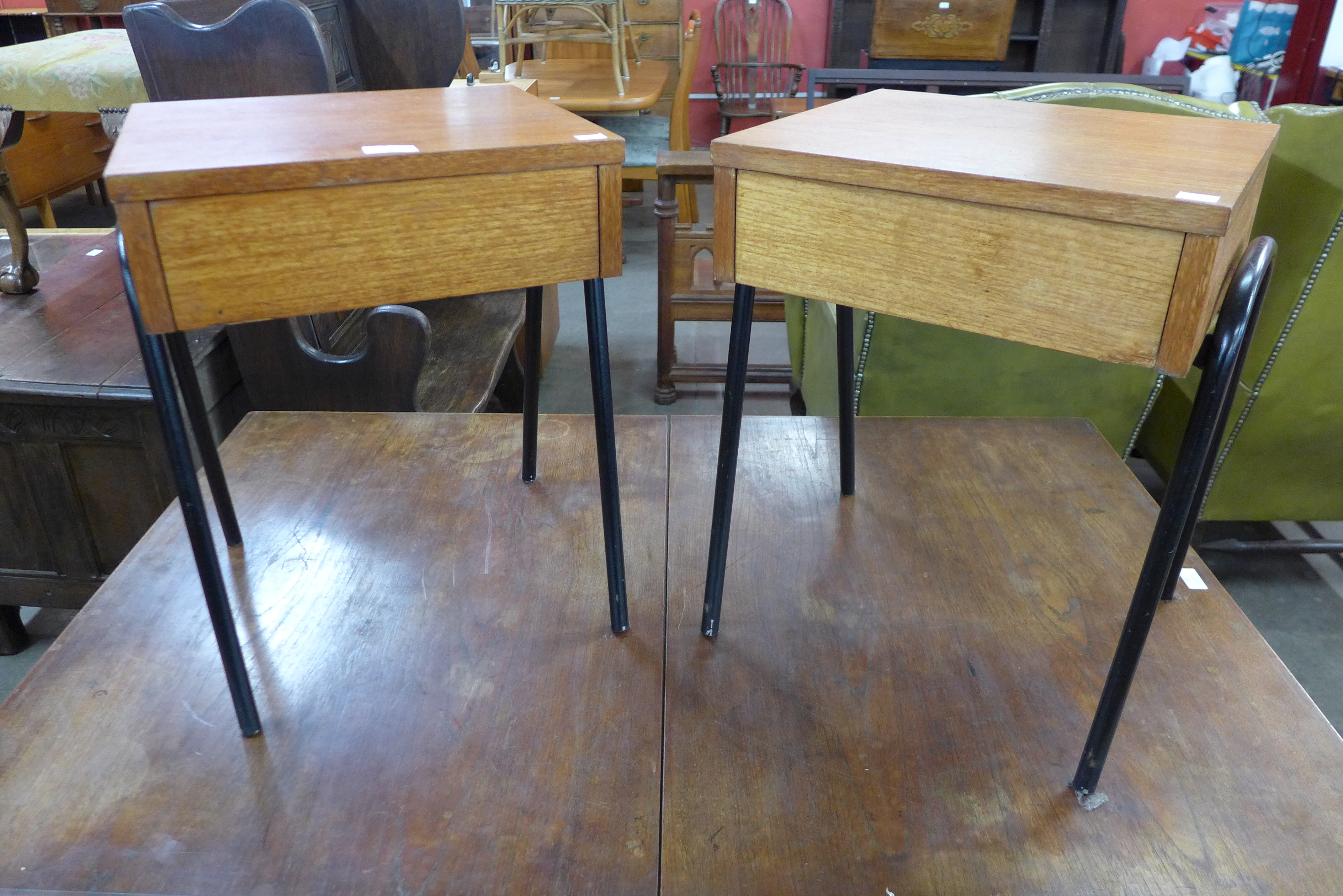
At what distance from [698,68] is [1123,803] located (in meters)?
4.67

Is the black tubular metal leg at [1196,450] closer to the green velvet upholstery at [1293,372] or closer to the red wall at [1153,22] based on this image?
the green velvet upholstery at [1293,372]

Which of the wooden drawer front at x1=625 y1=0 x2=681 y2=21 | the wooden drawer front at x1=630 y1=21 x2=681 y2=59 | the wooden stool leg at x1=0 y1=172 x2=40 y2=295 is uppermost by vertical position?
the wooden drawer front at x1=625 y1=0 x2=681 y2=21

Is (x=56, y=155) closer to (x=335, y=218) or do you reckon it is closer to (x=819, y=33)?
(x=819, y=33)

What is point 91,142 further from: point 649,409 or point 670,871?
point 670,871

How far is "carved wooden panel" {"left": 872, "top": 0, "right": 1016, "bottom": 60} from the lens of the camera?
4.30m

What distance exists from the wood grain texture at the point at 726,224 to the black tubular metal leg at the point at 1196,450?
A: 347 mm

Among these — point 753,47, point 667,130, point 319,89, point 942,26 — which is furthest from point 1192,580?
point 753,47

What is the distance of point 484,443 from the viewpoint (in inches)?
51.6

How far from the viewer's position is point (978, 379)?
1.64m

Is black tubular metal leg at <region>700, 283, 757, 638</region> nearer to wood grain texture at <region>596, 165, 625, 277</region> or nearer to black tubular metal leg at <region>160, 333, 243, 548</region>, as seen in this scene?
wood grain texture at <region>596, 165, 625, 277</region>

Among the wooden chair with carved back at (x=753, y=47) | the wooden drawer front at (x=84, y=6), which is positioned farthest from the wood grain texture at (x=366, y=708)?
the wooden drawer front at (x=84, y=6)

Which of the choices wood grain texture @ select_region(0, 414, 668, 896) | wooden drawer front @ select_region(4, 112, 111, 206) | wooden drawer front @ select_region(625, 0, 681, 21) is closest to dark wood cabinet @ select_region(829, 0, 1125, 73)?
wooden drawer front @ select_region(625, 0, 681, 21)

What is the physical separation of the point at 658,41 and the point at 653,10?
0.43ft

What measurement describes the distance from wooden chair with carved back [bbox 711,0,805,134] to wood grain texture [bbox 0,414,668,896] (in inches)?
146
